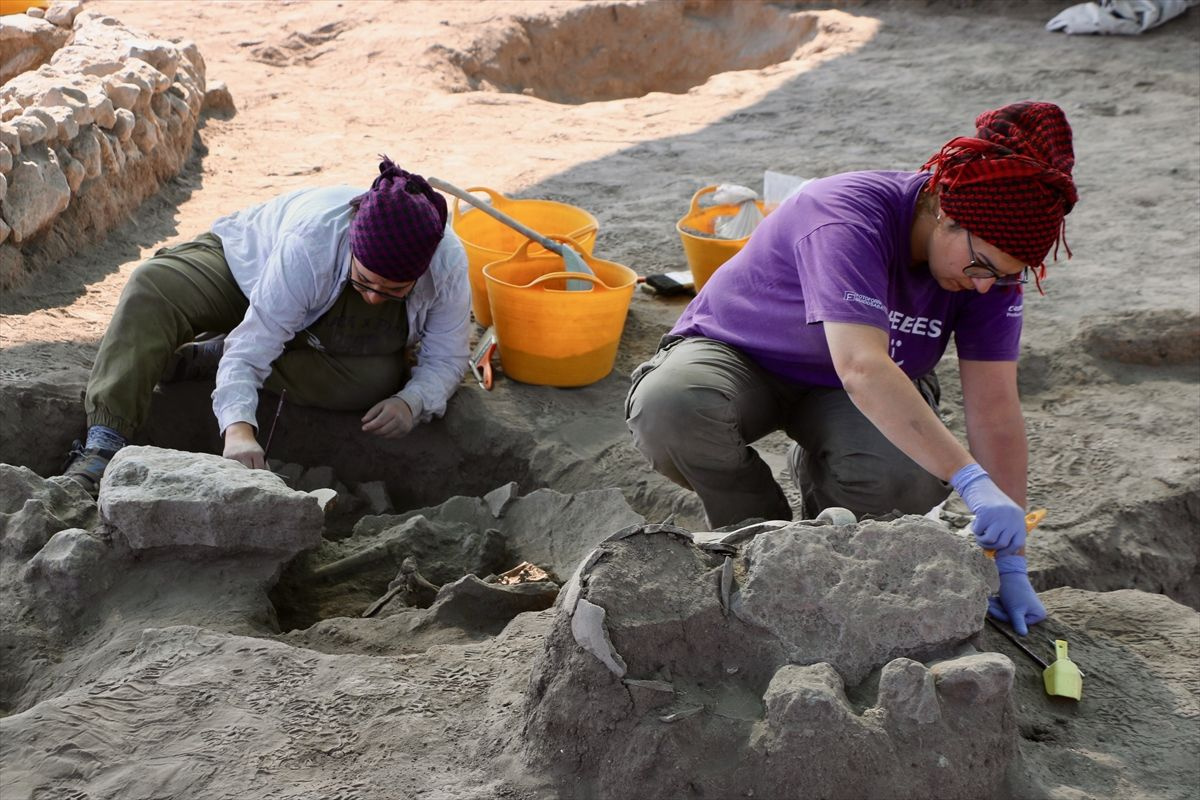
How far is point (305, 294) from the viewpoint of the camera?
117 inches

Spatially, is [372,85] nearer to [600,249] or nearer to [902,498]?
[600,249]

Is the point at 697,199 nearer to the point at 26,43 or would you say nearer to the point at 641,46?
the point at 26,43

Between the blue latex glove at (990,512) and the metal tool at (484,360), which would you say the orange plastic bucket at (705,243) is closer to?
the metal tool at (484,360)

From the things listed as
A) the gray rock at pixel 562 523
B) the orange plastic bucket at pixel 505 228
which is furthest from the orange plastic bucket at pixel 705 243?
the gray rock at pixel 562 523

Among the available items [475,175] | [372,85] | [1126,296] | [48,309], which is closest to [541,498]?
[48,309]

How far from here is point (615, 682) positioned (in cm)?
175

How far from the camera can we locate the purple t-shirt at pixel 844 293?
2.26m

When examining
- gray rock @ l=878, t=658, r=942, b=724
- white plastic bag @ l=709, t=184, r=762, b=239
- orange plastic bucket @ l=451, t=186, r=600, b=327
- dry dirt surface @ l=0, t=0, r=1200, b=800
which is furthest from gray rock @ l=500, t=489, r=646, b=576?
white plastic bag @ l=709, t=184, r=762, b=239

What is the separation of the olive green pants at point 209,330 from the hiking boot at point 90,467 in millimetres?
86

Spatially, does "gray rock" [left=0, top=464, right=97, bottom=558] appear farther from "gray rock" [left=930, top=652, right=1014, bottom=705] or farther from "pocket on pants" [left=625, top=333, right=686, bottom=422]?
"gray rock" [left=930, top=652, right=1014, bottom=705]

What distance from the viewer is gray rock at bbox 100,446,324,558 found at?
90.0 inches

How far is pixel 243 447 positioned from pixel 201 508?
0.49 metres

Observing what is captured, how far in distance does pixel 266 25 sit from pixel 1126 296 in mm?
6130

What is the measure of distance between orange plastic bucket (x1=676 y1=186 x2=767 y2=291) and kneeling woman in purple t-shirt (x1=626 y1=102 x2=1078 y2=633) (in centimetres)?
114
